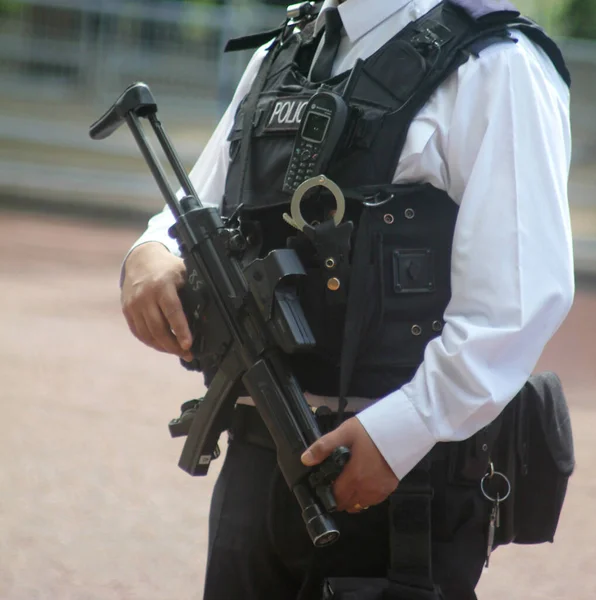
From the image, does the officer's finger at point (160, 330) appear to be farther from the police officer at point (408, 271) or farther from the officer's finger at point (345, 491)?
the officer's finger at point (345, 491)

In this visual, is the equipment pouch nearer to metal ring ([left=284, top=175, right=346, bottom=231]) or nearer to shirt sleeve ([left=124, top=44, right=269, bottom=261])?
Result: metal ring ([left=284, top=175, right=346, bottom=231])

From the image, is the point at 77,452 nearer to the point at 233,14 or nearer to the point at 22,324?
the point at 22,324

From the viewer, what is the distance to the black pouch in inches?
60.5

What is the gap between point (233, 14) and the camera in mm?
9625

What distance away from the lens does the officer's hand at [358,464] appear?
4.41ft

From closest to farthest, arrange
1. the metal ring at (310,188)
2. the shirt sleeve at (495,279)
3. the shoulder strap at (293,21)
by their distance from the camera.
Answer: the shirt sleeve at (495,279) < the metal ring at (310,188) < the shoulder strap at (293,21)

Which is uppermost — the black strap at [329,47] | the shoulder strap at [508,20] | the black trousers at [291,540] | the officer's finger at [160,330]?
the shoulder strap at [508,20]

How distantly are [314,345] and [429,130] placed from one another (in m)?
0.34

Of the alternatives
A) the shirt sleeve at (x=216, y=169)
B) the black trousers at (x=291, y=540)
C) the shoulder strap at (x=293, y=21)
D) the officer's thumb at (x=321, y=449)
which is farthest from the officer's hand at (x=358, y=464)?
the shoulder strap at (x=293, y=21)

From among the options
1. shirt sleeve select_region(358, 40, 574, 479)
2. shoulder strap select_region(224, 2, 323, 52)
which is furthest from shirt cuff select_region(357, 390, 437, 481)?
shoulder strap select_region(224, 2, 323, 52)

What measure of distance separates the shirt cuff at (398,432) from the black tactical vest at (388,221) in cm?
10

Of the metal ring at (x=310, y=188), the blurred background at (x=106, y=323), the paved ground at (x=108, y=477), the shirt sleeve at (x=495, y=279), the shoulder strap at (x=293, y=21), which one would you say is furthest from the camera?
the blurred background at (x=106, y=323)

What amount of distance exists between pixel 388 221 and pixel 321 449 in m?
0.33

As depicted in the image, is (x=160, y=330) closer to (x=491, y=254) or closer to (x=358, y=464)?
(x=358, y=464)
